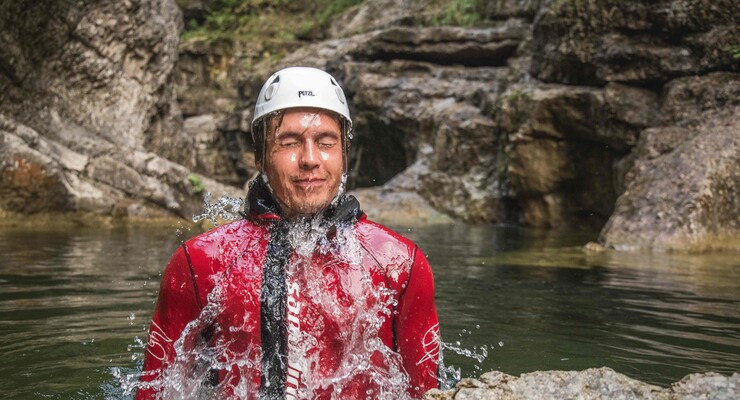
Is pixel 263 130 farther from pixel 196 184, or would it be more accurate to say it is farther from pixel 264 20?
pixel 264 20

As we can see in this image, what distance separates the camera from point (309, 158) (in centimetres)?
259

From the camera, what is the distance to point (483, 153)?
1642cm

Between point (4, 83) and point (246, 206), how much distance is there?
13.1 meters

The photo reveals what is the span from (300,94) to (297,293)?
0.73m

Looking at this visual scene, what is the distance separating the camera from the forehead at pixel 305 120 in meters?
2.66

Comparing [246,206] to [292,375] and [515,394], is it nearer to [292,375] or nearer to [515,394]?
[292,375]

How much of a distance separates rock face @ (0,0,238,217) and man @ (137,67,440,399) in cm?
1044

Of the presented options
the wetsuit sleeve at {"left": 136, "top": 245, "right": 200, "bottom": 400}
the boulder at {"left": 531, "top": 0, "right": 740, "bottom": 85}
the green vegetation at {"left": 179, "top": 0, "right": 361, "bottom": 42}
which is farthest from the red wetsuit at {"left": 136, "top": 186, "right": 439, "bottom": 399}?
the green vegetation at {"left": 179, "top": 0, "right": 361, "bottom": 42}

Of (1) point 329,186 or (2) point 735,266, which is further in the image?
(2) point 735,266

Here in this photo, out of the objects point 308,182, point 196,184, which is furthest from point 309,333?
point 196,184

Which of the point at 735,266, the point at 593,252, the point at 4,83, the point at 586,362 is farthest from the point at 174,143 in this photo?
the point at 586,362

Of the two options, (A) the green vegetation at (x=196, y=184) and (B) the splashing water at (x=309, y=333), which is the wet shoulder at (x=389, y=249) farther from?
(A) the green vegetation at (x=196, y=184)

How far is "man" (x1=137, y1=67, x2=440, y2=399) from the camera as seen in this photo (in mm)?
2504

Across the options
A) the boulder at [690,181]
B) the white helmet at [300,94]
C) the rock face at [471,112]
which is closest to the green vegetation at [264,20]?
the rock face at [471,112]
